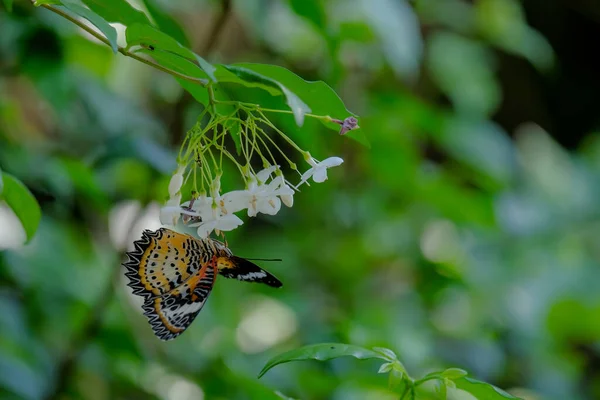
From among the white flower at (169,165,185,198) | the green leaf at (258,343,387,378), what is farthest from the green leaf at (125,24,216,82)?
the green leaf at (258,343,387,378)

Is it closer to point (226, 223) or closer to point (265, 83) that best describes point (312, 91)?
point (265, 83)

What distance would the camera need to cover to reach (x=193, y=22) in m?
3.14

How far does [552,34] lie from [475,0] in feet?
3.55

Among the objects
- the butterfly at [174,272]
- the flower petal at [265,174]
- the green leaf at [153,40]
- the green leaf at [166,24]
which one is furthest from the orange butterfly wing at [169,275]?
the green leaf at [166,24]

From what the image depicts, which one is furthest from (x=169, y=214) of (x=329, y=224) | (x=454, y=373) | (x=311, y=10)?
(x=329, y=224)

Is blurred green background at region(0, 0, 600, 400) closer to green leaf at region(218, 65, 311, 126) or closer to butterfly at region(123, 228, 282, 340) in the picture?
butterfly at region(123, 228, 282, 340)

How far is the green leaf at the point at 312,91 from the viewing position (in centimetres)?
72

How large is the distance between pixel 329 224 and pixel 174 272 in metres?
1.58

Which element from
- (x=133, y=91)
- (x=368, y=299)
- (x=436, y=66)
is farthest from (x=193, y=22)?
(x=368, y=299)

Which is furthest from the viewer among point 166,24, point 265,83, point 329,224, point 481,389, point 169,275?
point 329,224

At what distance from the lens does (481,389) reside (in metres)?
0.79

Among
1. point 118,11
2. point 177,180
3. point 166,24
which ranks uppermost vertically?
point 166,24

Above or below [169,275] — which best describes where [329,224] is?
above

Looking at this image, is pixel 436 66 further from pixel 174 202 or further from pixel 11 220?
pixel 174 202
